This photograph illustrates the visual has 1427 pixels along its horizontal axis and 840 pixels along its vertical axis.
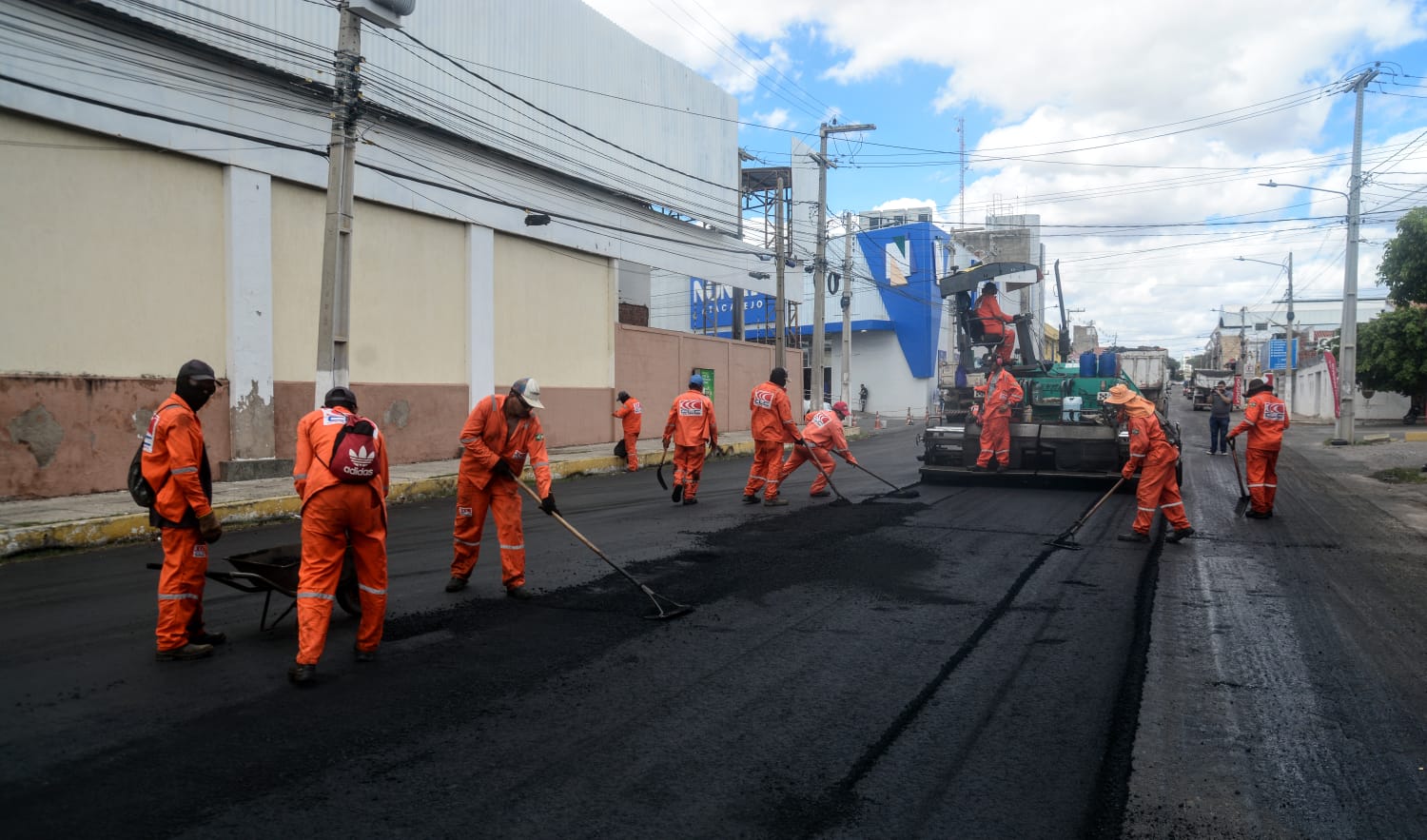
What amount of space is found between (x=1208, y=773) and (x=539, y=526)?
746 cm

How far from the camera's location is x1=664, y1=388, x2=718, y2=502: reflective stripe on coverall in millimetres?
11773

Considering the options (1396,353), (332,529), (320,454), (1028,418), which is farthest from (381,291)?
(1396,353)

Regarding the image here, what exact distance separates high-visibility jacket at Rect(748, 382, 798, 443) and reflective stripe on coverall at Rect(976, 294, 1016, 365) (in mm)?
4971

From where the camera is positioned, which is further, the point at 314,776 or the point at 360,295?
the point at 360,295

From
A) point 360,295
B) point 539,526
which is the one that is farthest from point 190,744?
point 360,295

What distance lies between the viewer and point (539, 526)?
1012 centimetres

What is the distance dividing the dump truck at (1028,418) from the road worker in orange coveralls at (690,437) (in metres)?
4.03

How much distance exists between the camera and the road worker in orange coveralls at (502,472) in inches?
259

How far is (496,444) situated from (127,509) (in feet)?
20.0

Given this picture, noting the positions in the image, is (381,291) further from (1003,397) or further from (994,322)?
(1003,397)

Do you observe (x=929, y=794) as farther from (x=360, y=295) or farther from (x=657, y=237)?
(x=657, y=237)

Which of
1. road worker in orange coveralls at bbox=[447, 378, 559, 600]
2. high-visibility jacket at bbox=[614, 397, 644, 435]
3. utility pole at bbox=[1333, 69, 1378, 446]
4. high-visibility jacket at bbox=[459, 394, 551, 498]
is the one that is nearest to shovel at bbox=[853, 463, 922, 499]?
high-visibility jacket at bbox=[614, 397, 644, 435]

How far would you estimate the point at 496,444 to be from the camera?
671cm

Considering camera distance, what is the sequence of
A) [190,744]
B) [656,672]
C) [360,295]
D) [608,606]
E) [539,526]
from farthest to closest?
[360,295]
[539,526]
[608,606]
[656,672]
[190,744]
